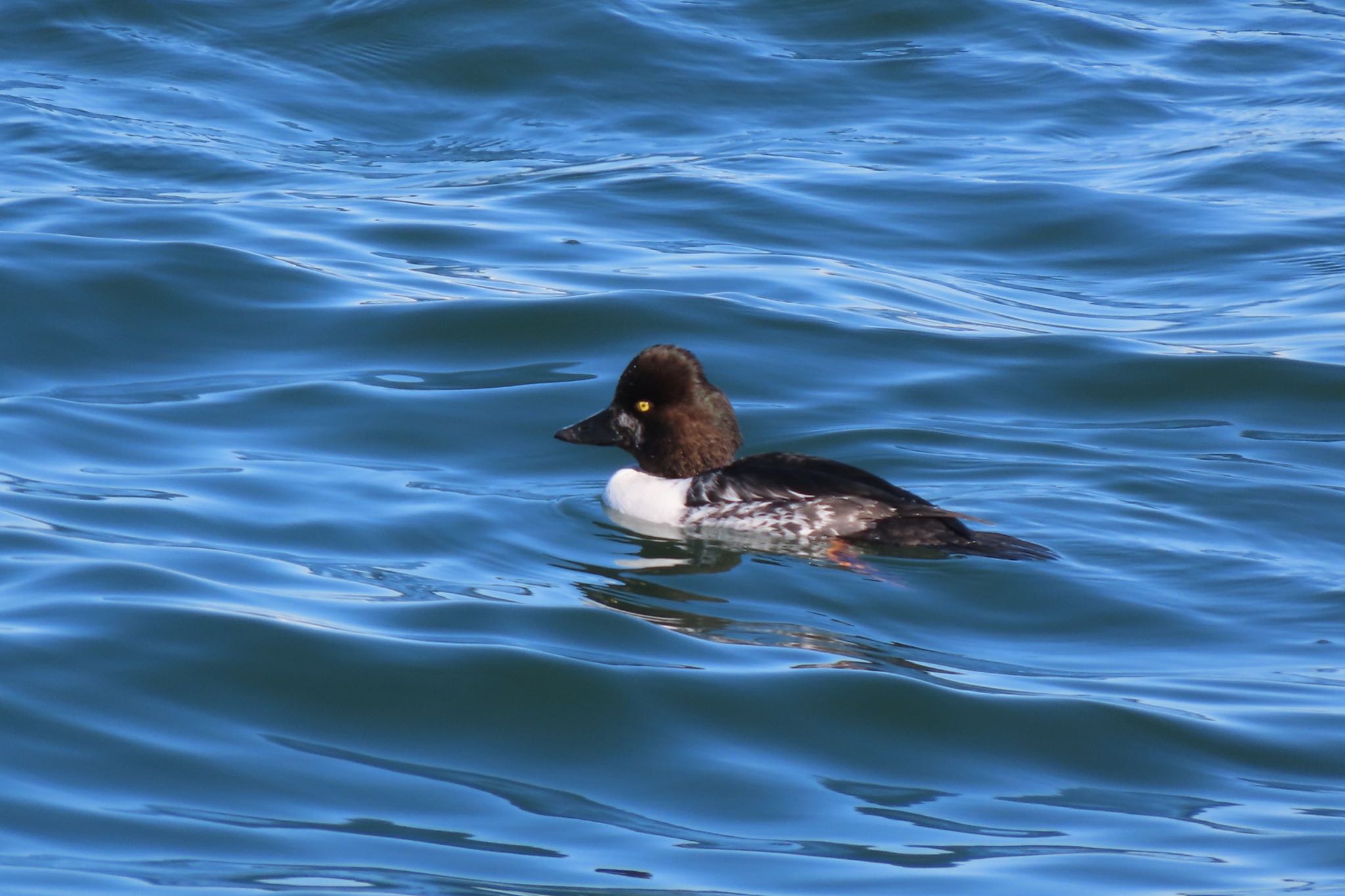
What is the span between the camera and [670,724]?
227 inches

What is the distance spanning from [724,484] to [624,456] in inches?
61.4

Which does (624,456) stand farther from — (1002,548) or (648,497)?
(1002,548)

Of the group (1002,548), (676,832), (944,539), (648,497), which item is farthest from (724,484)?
(676,832)

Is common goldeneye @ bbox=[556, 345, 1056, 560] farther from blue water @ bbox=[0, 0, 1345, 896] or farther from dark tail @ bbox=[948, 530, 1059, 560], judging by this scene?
blue water @ bbox=[0, 0, 1345, 896]

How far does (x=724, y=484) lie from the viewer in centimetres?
859

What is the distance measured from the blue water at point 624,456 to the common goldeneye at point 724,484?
0.55ft

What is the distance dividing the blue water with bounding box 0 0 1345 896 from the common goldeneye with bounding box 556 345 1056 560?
167 mm

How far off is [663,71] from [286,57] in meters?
3.71

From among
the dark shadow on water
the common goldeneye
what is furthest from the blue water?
the common goldeneye

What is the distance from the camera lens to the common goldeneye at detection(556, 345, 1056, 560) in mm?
7883

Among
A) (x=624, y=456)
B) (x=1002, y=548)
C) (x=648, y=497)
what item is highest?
(x=624, y=456)

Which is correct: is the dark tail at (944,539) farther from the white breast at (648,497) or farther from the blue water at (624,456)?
the white breast at (648,497)

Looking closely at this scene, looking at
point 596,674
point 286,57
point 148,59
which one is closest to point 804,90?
point 286,57

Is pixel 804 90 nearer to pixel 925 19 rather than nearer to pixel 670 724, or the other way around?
pixel 925 19
